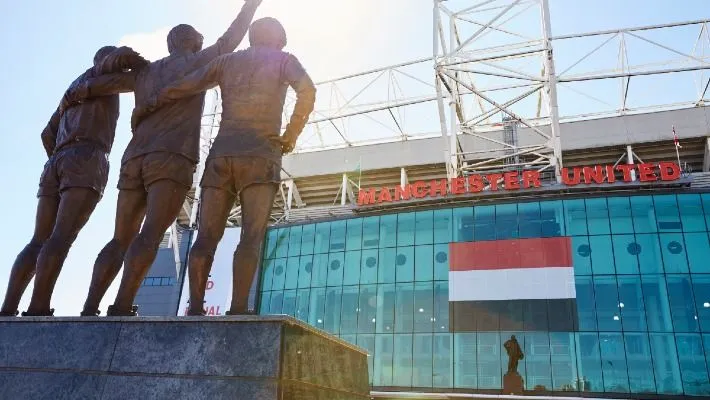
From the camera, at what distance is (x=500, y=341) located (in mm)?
26891

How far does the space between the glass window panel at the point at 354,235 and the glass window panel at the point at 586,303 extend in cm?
1190

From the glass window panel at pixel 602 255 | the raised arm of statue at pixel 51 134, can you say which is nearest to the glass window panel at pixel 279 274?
the glass window panel at pixel 602 255

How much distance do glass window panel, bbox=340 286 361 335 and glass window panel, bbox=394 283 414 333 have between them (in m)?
2.31

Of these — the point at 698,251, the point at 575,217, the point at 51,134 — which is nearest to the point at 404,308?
the point at 575,217

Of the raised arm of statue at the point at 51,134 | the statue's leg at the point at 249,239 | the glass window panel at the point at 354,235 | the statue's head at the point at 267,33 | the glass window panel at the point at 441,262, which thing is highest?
the glass window panel at the point at 354,235

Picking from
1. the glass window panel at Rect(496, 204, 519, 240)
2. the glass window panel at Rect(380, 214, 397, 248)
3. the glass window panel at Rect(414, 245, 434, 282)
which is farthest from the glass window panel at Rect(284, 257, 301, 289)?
the glass window panel at Rect(496, 204, 519, 240)

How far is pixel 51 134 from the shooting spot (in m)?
6.46

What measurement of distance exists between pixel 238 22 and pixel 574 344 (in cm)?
2463

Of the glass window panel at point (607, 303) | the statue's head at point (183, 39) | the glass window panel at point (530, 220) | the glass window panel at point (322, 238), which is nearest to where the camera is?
the statue's head at point (183, 39)

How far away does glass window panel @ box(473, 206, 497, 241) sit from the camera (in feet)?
96.9

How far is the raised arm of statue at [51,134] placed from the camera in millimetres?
6461

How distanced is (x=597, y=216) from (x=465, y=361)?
9883 millimetres

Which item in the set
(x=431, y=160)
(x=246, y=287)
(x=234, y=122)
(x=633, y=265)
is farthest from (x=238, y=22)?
(x=431, y=160)

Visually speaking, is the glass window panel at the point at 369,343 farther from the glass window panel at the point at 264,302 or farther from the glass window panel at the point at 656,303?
the glass window panel at the point at 656,303
